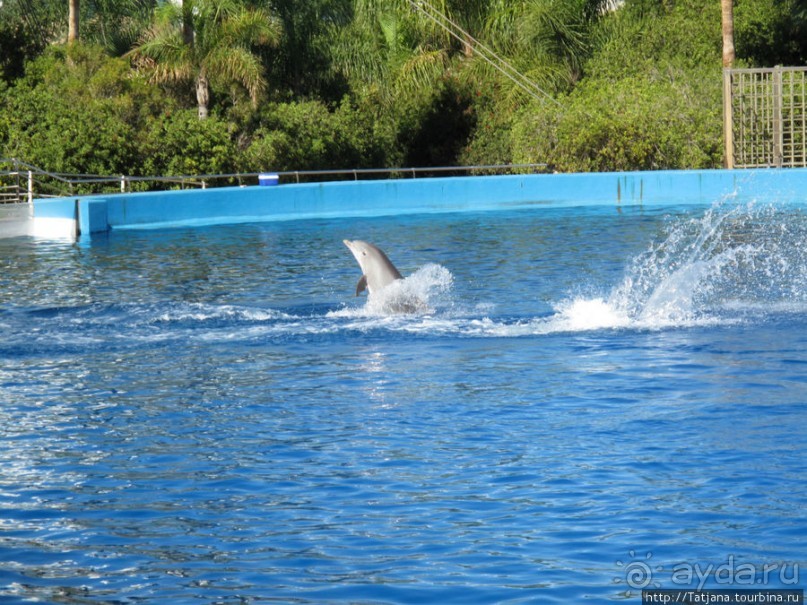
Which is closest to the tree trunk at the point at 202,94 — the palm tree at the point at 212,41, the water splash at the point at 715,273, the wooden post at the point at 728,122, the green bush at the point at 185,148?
the palm tree at the point at 212,41

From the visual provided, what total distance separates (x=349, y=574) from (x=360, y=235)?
16.2 metres

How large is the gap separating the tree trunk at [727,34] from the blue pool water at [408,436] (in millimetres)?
17385

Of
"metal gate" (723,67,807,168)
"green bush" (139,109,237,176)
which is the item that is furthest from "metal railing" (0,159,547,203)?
"metal gate" (723,67,807,168)

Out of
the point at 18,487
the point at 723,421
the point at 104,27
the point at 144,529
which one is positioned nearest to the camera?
the point at 144,529

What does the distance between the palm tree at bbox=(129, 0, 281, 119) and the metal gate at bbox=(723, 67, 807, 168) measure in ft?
37.0

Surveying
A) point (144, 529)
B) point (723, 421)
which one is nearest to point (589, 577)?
point (144, 529)

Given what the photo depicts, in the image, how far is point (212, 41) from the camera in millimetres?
30469

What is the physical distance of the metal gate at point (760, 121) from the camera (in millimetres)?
28094

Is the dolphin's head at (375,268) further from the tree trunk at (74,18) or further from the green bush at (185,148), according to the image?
the tree trunk at (74,18)

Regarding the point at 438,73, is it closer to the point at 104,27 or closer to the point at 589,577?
the point at 104,27

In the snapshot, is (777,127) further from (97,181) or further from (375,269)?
(375,269)

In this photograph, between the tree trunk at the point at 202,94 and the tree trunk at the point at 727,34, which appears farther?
the tree trunk at the point at 202,94

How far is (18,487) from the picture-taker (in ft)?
23.7

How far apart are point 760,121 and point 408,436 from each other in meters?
22.6
